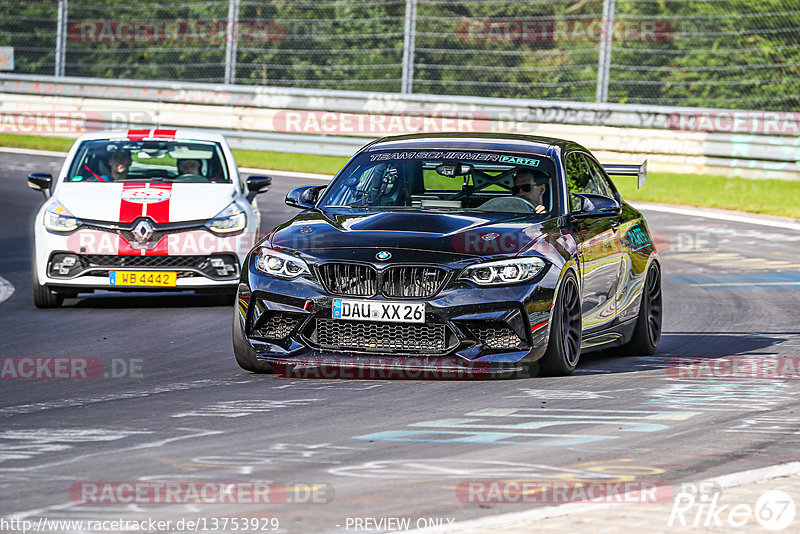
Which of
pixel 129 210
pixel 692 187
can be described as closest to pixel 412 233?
pixel 129 210

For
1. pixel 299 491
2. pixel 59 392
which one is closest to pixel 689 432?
pixel 299 491

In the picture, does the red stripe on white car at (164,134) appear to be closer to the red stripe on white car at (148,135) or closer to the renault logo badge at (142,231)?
the red stripe on white car at (148,135)

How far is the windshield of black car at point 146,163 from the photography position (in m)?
13.7

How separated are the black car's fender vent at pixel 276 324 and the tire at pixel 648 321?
2.86 metres

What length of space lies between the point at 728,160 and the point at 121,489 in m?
21.0

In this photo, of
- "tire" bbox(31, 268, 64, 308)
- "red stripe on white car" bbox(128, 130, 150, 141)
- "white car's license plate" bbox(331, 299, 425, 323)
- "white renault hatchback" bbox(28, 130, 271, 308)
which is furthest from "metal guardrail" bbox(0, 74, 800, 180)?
"white car's license plate" bbox(331, 299, 425, 323)

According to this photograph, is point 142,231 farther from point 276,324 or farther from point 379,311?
point 379,311

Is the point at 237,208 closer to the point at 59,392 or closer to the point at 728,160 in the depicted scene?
the point at 59,392

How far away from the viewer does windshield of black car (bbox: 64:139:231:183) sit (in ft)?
45.1

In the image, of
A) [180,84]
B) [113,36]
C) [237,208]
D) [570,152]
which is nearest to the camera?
[570,152]

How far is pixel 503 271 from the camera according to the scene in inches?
338

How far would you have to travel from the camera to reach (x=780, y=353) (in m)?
10.4

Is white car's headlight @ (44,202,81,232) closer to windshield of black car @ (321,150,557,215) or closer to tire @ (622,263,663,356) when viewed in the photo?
windshield of black car @ (321,150,557,215)

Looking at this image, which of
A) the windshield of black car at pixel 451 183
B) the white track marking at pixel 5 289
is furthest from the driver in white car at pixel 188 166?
the windshield of black car at pixel 451 183
